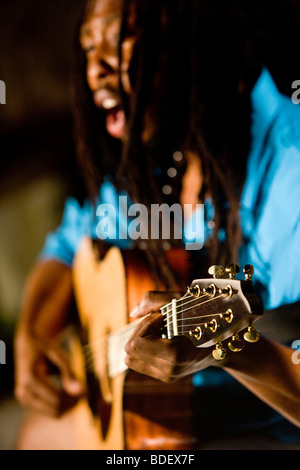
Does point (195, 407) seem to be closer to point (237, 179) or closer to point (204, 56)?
point (237, 179)

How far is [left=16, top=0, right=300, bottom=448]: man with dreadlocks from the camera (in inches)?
33.5

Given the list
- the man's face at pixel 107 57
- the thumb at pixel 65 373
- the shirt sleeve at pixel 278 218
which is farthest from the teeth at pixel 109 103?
the thumb at pixel 65 373

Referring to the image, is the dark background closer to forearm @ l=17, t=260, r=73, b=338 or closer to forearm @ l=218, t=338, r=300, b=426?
forearm @ l=17, t=260, r=73, b=338

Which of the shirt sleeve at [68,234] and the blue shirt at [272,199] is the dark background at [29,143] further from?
the blue shirt at [272,199]

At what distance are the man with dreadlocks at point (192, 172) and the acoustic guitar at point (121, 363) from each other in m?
0.04

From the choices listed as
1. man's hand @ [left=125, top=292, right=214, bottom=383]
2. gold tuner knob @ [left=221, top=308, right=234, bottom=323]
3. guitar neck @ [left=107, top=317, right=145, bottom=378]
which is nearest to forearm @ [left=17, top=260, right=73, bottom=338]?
guitar neck @ [left=107, top=317, right=145, bottom=378]

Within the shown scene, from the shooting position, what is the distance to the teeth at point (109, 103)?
1061 millimetres

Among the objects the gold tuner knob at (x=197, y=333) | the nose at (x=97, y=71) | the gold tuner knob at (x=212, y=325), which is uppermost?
the nose at (x=97, y=71)

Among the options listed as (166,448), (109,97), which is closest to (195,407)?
(166,448)

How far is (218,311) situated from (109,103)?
60 cm

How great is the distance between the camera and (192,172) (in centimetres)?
100

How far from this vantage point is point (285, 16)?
0.93m

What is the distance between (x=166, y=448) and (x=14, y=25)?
3.26ft

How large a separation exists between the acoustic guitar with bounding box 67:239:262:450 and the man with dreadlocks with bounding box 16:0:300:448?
0.04m
